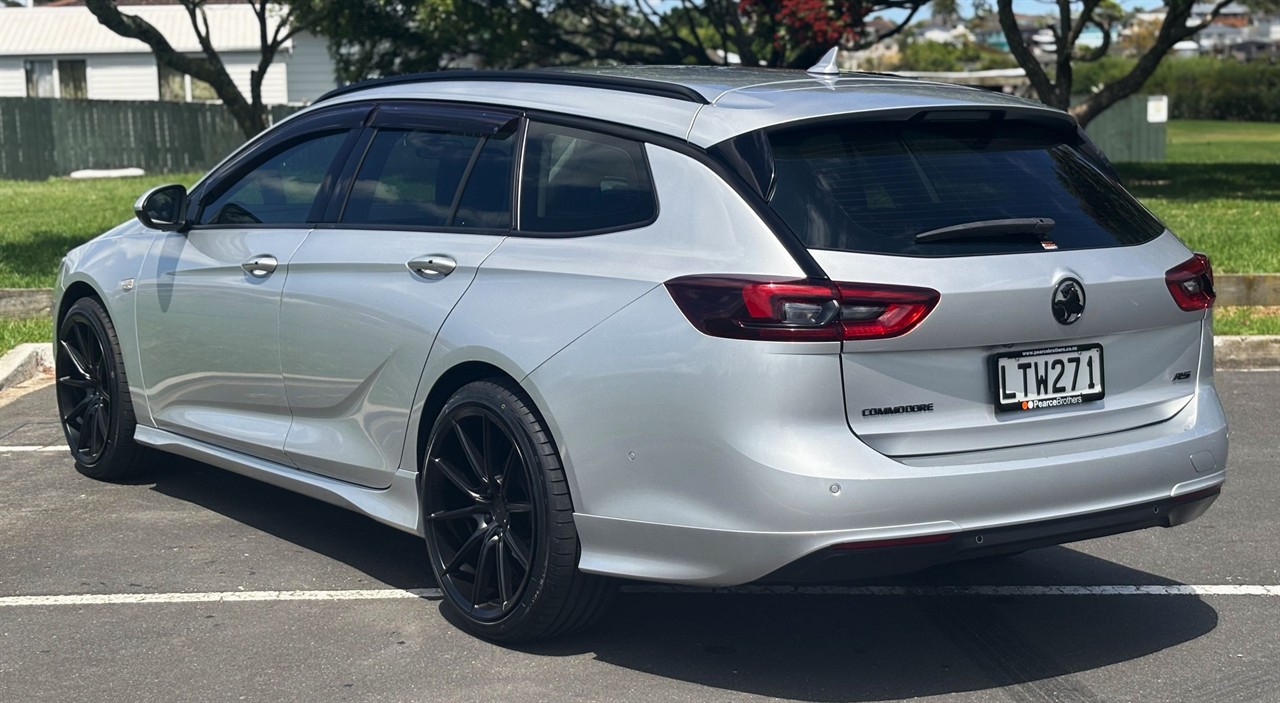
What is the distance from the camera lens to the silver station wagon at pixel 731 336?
161 inches

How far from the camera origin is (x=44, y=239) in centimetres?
1670

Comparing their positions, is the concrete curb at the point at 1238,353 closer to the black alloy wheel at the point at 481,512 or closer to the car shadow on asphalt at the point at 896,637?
the car shadow on asphalt at the point at 896,637

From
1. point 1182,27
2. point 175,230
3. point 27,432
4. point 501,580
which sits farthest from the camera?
point 1182,27

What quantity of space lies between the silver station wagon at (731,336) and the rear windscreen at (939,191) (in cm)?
1

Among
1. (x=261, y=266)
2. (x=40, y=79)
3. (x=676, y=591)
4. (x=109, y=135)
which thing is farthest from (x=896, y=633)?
(x=40, y=79)

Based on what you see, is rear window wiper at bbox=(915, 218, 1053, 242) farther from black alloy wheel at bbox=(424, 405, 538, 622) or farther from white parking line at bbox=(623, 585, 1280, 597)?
white parking line at bbox=(623, 585, 1280, 597)

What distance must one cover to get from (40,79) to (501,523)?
4109 centimetres

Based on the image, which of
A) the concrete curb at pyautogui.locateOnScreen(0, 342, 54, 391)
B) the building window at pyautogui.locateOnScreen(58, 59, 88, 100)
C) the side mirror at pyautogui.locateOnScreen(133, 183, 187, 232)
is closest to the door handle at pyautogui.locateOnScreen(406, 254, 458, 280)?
the side mirror at pyautogui.locateOnScreen(133, 183, 187, 232)

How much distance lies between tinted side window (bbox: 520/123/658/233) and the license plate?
1055 millimetres

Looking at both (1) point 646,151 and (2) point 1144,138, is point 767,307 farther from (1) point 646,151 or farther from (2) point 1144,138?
(2) point 1144,138

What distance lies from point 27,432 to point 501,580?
442 centimetres

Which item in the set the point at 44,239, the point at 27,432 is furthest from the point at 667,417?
the point at 44,239

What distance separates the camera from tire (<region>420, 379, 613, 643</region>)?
4527 mm

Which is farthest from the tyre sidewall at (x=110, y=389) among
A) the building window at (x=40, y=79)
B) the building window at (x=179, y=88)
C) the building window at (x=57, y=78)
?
the building window at (x=40, y=79)
